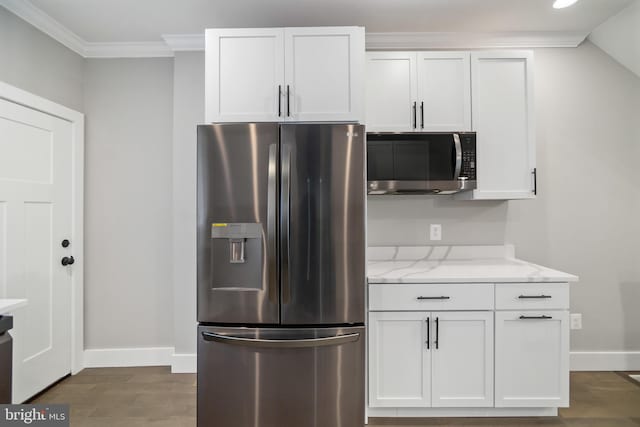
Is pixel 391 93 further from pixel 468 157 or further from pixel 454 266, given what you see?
pixel 454 266

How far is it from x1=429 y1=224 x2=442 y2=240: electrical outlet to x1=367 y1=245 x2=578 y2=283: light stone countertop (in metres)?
0.08

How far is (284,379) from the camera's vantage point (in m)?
1.97

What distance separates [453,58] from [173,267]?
2538 mm

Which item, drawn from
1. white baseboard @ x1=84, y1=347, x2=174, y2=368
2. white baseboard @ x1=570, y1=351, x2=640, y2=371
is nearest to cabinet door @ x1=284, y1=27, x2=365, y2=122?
white baseboard @ x1=84, y1=347, x2=174, y2=368

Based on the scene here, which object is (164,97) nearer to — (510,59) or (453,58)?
(453,58)

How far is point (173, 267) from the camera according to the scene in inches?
116

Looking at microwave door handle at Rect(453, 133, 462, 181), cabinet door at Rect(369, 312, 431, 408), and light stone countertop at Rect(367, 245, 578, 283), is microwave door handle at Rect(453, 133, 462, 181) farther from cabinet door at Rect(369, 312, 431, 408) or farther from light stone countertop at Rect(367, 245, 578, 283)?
cabinet door at Rect(369, 312, 431, 408)

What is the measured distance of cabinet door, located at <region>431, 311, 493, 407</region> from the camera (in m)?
2.16

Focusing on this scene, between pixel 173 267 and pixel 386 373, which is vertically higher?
pixel 173 267

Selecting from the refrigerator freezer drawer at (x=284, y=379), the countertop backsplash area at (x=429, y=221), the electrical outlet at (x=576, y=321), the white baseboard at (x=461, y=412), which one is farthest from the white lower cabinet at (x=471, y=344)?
the electrical outlet at (x=576, y=321)

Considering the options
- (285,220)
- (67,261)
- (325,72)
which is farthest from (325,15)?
(67,261)

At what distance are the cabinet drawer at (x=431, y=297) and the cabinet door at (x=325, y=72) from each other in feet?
3.32

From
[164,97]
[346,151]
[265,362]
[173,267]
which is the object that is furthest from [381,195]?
[164,97]

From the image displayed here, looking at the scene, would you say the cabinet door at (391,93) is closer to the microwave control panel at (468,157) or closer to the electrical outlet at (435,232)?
the microwave control panel at (468,157)
